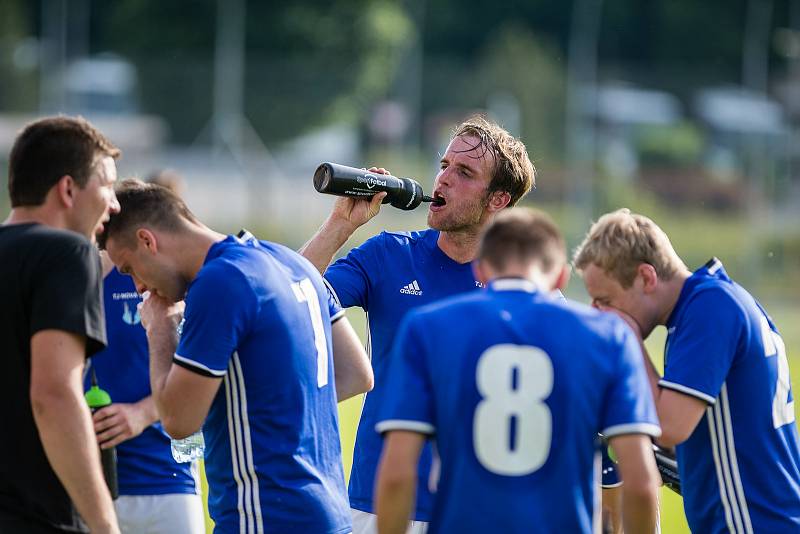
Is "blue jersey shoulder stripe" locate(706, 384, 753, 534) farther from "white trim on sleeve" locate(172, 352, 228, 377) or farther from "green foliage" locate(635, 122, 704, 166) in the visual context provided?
"green foliage" locate(635, 122, 704, 166)

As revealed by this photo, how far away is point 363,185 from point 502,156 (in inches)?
27.9

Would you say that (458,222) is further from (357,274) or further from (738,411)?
(738,411)

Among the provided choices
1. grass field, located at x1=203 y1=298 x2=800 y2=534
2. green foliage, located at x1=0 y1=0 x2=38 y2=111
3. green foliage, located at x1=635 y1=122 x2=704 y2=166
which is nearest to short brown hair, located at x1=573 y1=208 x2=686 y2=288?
grass field, located at x1=203 y1=298 x2=800 y2=534

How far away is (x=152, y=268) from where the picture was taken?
4.30 meters

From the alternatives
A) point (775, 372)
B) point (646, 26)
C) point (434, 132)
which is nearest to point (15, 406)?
point (775, 372)

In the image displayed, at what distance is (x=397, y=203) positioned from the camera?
5.48 metres

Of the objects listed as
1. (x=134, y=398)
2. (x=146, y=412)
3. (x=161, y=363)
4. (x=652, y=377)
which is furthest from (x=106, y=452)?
(x=652, y=377)

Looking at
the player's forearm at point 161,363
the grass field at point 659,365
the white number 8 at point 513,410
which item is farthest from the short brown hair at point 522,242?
the grass field at point 659,365

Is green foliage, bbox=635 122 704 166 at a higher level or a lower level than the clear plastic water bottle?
higher

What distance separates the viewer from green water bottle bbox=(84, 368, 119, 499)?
16.6 feet

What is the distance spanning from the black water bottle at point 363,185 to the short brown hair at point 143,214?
35.2 inches

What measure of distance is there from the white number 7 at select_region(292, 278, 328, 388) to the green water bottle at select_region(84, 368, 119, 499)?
132 cm

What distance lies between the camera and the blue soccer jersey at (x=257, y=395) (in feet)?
13.1

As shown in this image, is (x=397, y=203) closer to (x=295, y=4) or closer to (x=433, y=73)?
(x=433, y=73)
